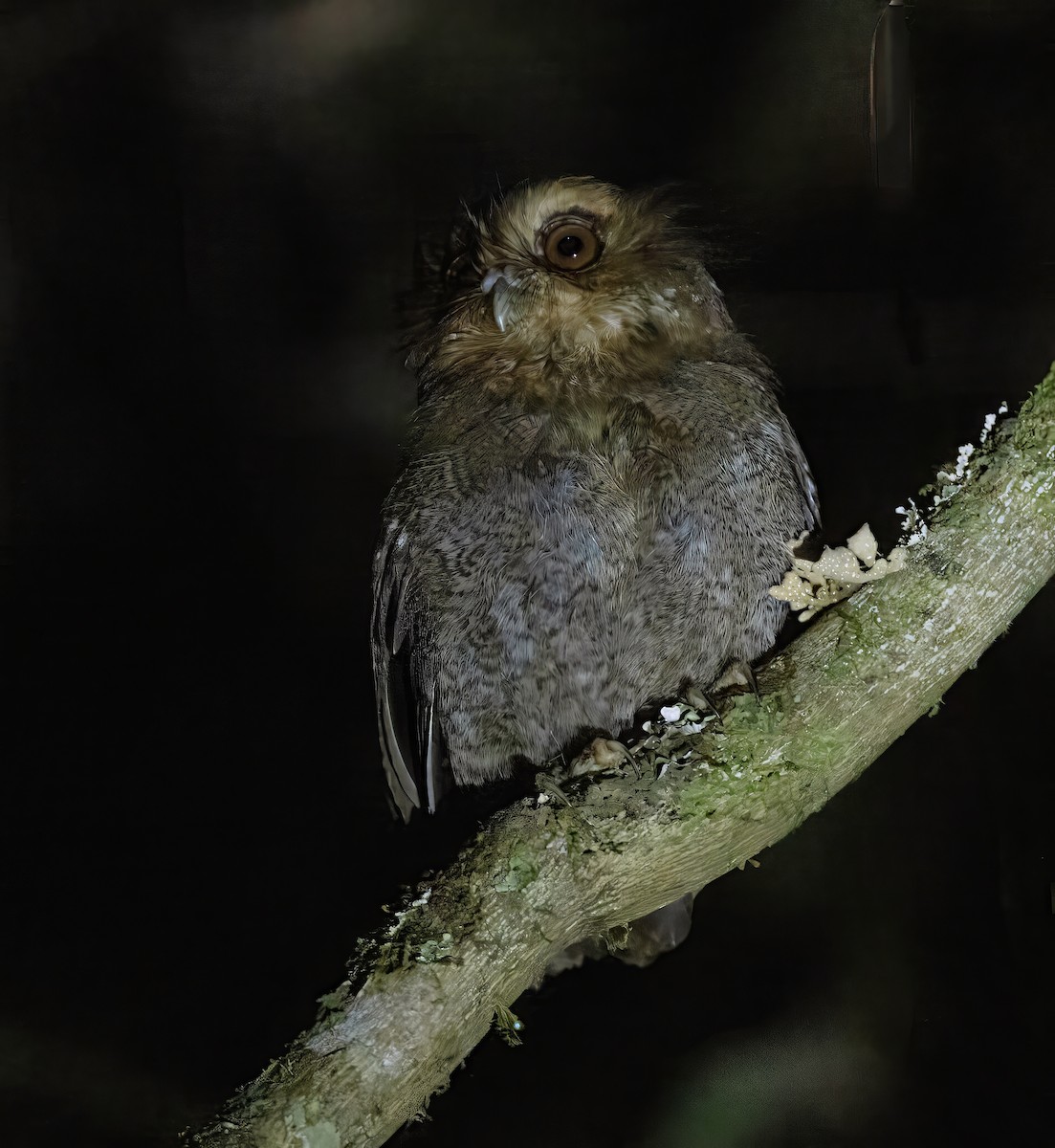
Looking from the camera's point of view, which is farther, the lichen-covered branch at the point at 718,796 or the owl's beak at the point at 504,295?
the owl's beak at the point at 504,295

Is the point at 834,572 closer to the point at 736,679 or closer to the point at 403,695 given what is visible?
the point at 736,679

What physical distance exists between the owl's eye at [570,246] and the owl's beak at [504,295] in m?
0.07

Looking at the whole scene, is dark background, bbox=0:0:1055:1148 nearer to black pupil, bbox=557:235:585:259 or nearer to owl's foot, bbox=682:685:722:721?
black pupil, bbox=557:235:585:259

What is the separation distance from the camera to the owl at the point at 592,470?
1238 mm

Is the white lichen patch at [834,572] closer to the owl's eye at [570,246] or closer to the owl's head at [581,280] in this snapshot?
the owl's head at [581,280]

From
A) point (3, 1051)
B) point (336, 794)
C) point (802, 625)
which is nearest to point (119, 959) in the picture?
point (3, 1051)

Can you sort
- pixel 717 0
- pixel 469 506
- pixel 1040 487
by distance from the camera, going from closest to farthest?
pixel 1040 487 → pixel 717 0 → pixel 469 506

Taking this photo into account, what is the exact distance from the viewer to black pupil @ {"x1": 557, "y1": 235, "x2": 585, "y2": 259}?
1.25m

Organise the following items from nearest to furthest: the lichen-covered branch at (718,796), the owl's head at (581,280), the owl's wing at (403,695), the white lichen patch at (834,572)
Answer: the lichen-covered branch at (718,796)
the white lichen patch at (834,572)
the owl's head at (581,280)
the owl's wing at (403,695)

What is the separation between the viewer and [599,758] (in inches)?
47.3

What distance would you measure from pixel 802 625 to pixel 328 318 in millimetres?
846

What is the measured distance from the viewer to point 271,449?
1243 mm

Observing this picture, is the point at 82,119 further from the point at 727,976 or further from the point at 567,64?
the point at 727,976

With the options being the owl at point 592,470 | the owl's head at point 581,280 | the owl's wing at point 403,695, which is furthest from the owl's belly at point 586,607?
the owl's head at point 581,280
